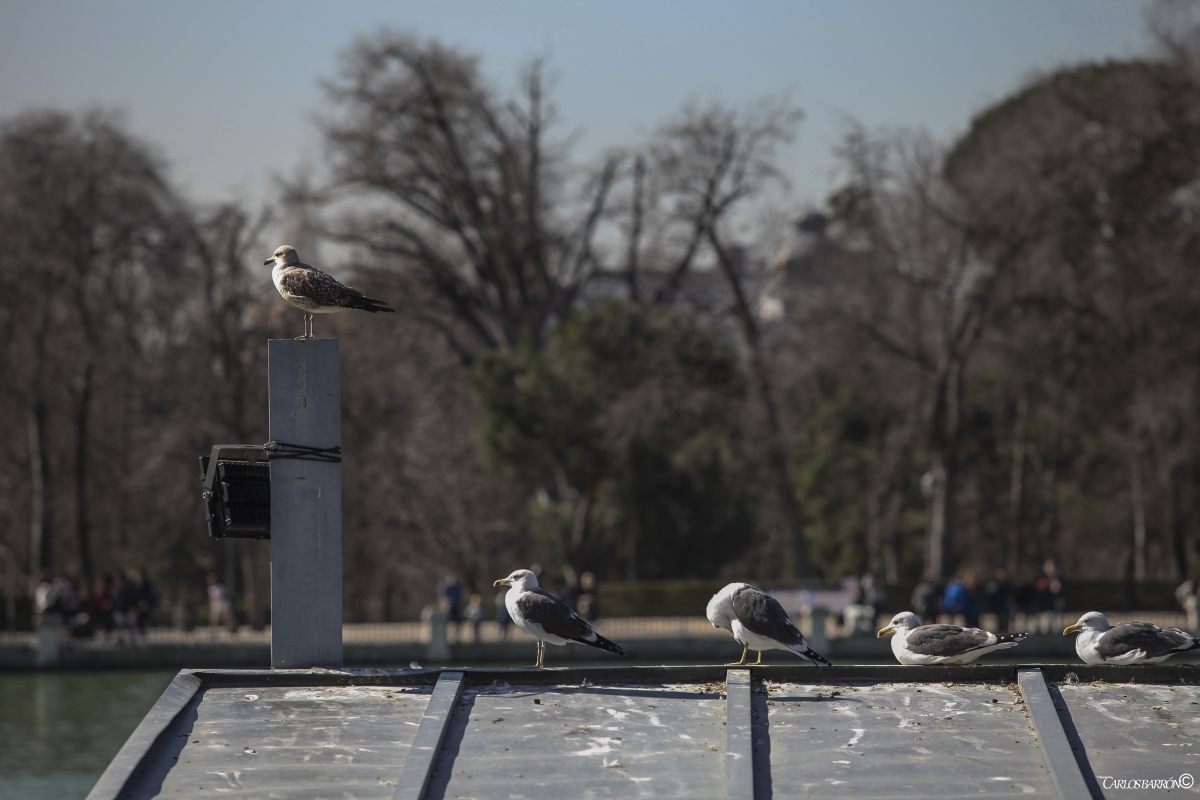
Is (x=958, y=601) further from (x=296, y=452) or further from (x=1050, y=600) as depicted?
(x=296, y=452)

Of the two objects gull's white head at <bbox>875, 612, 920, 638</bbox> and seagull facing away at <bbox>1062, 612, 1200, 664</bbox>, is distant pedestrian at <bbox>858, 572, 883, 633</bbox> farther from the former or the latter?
seagull facing away at <bbox>1062, 612, 1200, 664</bbox>

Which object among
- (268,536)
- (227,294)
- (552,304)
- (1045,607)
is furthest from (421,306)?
(268,536)

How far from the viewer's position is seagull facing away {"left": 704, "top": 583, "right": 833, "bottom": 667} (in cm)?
897

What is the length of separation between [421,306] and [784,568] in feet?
60.1

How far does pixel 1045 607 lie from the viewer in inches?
1104

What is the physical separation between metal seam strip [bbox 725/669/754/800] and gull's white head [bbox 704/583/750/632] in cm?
225

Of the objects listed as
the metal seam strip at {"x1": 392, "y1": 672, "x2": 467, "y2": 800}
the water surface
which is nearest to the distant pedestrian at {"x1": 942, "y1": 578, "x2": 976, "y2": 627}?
the water surface

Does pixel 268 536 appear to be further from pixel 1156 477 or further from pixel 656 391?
pixel 1156 477

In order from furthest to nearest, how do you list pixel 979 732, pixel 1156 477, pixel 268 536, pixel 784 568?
pixel 784 568, pixel 1156 477, pixel 268 536, pixel 979 732

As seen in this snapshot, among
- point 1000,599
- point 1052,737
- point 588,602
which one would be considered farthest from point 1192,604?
point 1052,737

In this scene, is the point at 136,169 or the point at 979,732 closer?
the point at 979,732

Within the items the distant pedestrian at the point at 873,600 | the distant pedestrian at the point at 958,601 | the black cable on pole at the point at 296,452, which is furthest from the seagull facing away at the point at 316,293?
the distant pedestrian at the point at 873,600

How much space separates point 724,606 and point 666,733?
3.18 m

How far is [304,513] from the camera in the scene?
771 cm
